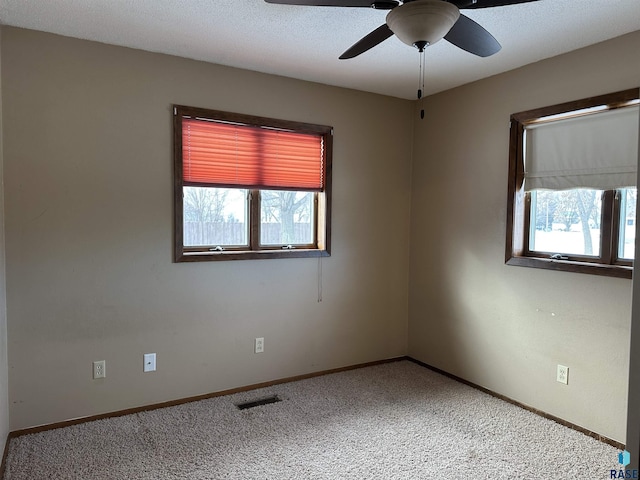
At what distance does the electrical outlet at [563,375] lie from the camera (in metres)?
2.83

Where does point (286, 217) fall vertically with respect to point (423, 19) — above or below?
below

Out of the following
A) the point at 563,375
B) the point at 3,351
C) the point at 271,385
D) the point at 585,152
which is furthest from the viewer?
the point at 271,385

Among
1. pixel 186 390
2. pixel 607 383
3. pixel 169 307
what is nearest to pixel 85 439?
pixel 186 390

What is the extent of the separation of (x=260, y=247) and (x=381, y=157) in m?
1.37

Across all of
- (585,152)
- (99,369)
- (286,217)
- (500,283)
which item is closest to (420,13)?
(585,152)

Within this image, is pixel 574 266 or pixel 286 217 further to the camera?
pixel 286 217

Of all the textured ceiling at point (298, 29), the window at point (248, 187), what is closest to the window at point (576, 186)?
the textured ceiling at point (298, 29)

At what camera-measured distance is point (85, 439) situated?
2547mm

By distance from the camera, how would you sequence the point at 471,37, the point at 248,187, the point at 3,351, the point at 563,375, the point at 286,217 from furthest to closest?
1. the point at 286,217
2. the point at 248,187
3. the point at 563,375
4. the point at 3,351
5. the point at 471,37

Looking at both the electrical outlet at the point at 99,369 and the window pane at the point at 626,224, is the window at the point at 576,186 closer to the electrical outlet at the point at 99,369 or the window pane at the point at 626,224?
the window pane at the point at 626,224

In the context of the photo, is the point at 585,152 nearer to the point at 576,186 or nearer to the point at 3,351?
the point at 576,186

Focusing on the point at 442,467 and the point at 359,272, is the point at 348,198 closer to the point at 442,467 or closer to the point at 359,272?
the point at 359,272

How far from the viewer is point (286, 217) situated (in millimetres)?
3506

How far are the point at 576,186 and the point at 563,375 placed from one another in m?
1.24
